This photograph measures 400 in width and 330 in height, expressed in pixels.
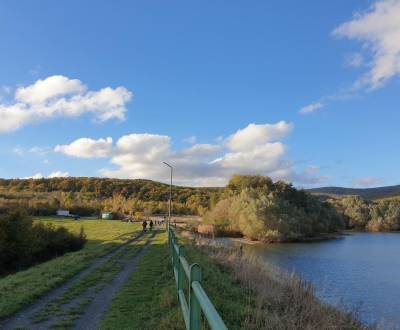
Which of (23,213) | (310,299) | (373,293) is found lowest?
(373,293)

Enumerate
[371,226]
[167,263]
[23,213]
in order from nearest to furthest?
[167,263] → [23,213] → [371,226]

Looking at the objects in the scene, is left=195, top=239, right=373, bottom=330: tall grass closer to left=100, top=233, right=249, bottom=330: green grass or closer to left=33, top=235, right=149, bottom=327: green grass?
left=100, top=233, right=249, bottom=330: green grass

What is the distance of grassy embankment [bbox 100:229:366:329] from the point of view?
26.2ft

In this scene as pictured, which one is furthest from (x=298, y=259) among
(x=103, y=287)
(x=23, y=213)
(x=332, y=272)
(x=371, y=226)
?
(x=371, y=226)

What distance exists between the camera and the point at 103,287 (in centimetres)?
1173

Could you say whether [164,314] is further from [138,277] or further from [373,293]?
[373,293]

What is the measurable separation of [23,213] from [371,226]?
84.5 meters

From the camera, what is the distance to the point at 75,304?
9.45 meters

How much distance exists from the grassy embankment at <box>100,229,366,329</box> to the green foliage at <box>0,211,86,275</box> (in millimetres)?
12058

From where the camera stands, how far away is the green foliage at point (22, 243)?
24.8 m

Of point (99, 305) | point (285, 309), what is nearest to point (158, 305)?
point (99, 305)

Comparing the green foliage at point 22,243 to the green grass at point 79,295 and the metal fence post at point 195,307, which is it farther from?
the metal fence post at point 195,307

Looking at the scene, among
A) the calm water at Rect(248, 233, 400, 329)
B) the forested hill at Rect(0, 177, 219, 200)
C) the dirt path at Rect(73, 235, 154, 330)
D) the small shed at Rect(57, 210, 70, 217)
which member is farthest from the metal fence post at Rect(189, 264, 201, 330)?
the forested hill at Rect(0, 177, 219, 200)

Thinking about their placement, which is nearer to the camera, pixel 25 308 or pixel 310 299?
pixel 25 308
